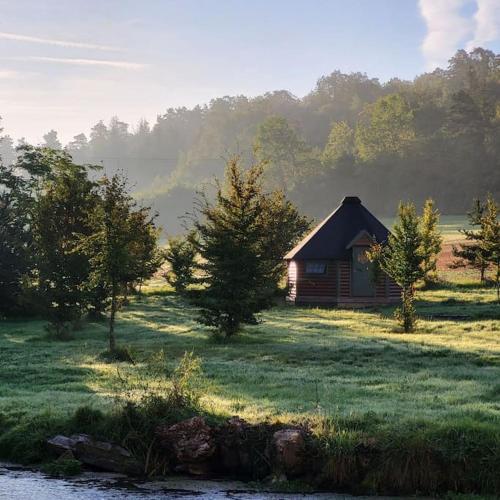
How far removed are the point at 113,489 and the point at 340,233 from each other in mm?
35260

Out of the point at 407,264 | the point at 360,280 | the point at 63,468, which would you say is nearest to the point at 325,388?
the point at 63,468

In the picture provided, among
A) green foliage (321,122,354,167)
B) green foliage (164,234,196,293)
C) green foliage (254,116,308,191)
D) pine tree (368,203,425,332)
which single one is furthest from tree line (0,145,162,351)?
green foliage (254,116,308,191)

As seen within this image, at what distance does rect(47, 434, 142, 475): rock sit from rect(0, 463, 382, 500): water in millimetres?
243

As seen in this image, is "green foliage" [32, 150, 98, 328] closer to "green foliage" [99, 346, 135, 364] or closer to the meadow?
the meadow

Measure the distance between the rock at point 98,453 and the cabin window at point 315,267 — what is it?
32.2m

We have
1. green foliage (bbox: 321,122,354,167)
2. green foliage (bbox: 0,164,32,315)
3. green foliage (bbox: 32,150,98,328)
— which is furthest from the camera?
green foliage (bbox: 321,122,354,167)

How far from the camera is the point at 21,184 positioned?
51.8 meters

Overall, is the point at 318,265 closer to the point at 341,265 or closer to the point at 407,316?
the point at 341,265

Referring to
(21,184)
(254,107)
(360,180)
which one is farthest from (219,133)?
(21,184)

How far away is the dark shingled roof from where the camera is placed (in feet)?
148

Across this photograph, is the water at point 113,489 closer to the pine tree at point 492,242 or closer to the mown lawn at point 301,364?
the mown lawn at point 301,364

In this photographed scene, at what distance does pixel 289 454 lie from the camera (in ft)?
41.5

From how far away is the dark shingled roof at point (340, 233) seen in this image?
45.0m

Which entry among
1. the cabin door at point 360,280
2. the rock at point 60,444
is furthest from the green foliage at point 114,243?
the cabin door at point 360,280
